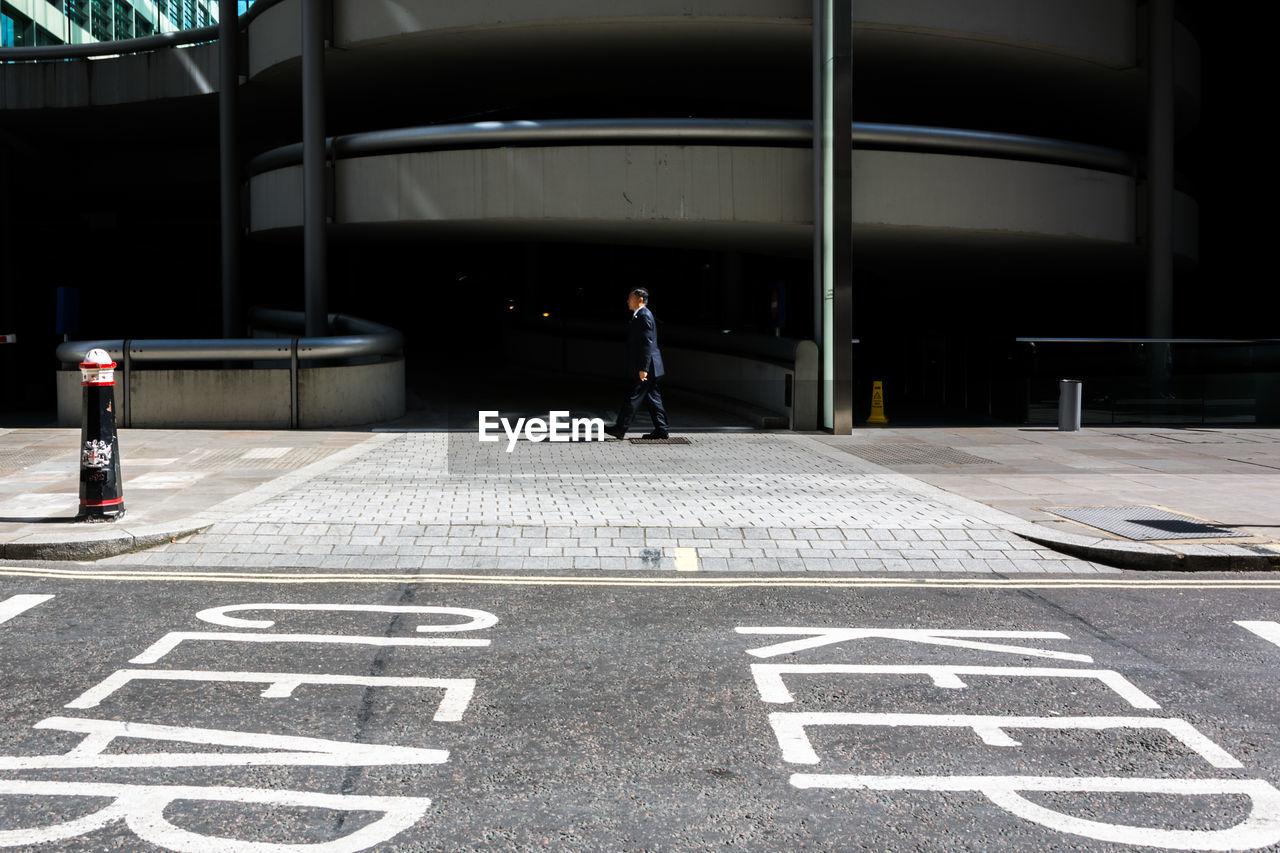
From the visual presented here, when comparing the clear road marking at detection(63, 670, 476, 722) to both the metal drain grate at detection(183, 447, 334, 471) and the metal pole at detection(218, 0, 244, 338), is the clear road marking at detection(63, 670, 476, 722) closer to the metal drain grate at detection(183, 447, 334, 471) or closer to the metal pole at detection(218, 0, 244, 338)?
the metal drain grate at detection(183, 447, 334, 471)

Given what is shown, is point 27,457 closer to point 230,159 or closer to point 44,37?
point 230,159

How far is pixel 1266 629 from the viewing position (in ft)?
19.6

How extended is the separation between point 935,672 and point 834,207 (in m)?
12.3

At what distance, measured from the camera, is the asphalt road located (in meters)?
3.52

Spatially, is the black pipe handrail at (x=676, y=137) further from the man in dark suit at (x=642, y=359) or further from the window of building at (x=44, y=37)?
the window of building at (x=44, y=37)

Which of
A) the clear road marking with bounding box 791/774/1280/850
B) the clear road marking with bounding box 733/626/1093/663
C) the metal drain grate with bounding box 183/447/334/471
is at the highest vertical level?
the metal drain grate with bounding box 183/447/334/471

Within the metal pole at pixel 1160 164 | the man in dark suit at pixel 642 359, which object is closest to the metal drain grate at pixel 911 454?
the man in dark suit at pixel 642 359

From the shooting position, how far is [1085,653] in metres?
5.50

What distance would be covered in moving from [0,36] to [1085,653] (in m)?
50.3

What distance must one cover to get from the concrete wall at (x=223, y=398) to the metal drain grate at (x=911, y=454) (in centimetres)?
710

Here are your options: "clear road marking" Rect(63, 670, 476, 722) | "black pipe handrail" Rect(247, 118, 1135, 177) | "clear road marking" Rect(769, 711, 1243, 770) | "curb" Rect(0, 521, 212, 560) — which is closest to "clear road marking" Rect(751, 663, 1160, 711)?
"clear road marking" Rect(769, 711, 1243, 770)

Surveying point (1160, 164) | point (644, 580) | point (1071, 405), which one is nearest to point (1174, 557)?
point (644, 580)

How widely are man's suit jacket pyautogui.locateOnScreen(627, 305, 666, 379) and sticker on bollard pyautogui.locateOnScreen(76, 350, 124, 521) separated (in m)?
7.05

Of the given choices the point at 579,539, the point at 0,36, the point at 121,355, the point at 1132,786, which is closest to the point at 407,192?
the point at 121,355
